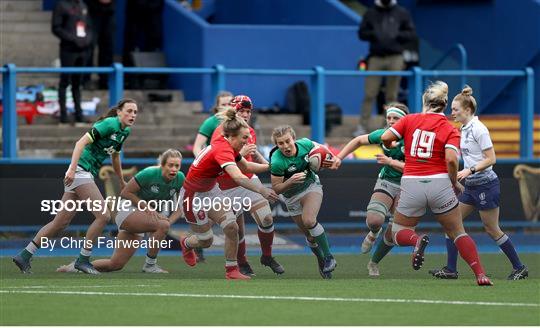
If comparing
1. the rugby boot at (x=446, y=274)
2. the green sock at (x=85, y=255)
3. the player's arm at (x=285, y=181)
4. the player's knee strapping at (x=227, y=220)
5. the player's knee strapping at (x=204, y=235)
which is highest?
the player's arm at (x=285, y=181)

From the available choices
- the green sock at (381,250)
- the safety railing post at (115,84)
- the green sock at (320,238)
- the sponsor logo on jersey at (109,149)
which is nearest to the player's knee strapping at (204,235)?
the green sock at (320,238)

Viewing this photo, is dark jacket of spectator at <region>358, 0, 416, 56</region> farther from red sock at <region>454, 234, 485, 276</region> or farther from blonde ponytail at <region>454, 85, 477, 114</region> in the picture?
red sock at <region>454, 234, 485, 276</region>

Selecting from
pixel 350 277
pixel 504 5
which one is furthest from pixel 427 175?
pixel 504 5

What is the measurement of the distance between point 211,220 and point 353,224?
6009mm

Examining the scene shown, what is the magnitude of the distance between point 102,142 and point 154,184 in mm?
717

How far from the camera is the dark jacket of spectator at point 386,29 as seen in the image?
24.6 m

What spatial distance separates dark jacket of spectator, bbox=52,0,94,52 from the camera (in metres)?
23.2

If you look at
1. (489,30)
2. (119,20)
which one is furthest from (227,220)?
(489,30)

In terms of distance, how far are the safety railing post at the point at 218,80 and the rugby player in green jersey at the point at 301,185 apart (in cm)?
578

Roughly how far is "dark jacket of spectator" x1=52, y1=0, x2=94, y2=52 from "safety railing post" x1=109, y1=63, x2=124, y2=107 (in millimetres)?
1636

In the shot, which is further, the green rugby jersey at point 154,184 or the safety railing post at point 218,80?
the safety railing post at point 218,80

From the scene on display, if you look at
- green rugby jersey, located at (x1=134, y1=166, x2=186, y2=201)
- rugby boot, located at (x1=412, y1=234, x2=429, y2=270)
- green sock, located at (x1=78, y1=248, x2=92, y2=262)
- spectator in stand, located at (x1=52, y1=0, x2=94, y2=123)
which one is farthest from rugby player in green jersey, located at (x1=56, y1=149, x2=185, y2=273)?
spectator in stand, located at (x1=52, y1=0, x2=94, y2=123)

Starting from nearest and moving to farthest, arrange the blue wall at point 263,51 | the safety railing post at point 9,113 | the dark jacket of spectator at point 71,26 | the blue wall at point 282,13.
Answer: the safety railing post at point 9,113 → the dark jacket of spectator at point 71,26 → the blue wall at point 263,51 → the blue wall at point 282,13

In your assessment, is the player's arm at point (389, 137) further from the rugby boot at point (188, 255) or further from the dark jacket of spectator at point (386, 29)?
the dark jacket of spectator at point (386, 29)
